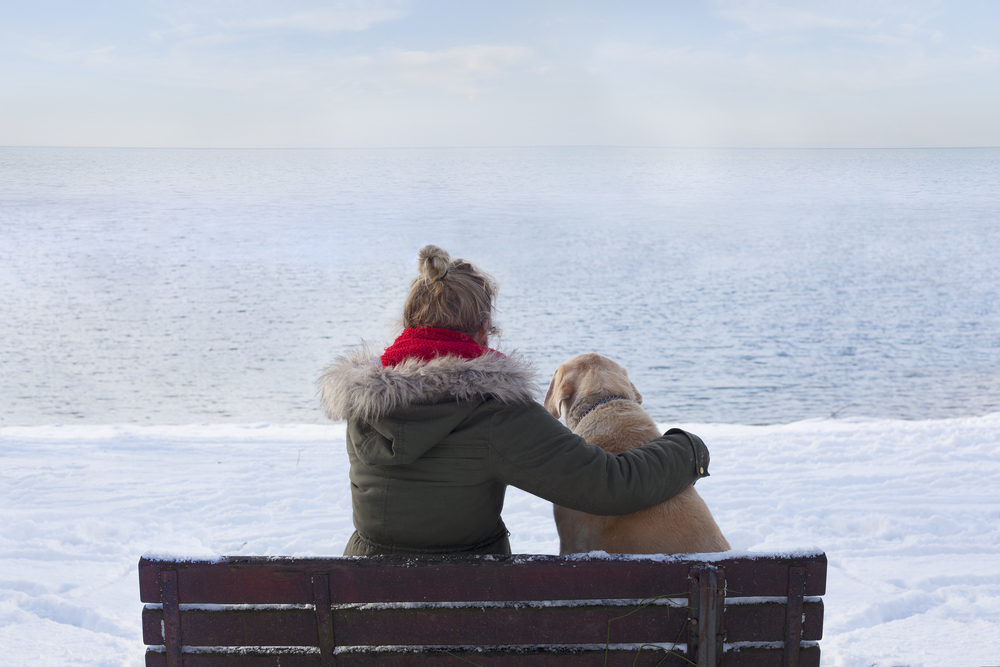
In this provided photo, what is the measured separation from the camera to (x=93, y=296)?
24.6 meters

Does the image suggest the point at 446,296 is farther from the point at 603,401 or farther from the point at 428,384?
the point at 603,401

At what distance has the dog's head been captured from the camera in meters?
2.96

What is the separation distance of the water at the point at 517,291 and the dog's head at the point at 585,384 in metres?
0.90

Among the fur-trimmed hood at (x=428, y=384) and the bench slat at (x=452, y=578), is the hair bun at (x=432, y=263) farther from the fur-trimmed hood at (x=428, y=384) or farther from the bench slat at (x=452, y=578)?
the bench slat at (x=452, y=578)

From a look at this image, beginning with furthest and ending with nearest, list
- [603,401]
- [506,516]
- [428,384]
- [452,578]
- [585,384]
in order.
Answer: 1. [506,516]
2. [585,384]
3. [603,401]
4. [428,384]
5. [452,578]

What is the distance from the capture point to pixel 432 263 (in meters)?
2.20

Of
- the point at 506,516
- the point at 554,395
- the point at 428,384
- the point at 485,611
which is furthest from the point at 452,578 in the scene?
the point at 506,516

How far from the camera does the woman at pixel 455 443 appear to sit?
201 centimetres

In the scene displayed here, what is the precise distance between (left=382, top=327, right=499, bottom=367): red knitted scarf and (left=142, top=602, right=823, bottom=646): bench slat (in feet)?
2.31

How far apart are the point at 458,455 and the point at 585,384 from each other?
107 cm

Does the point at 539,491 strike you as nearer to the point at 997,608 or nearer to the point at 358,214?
the point at 997,608

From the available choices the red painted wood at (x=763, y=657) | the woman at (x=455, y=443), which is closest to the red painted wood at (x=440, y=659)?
the red painted wood at (x=763, y=657)

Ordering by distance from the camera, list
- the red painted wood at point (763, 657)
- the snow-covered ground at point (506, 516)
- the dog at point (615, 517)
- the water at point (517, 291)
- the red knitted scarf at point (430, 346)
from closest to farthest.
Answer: the red painted wood at point (763, 657), the red knitted scarf at point (430, 346), the dog at point (615, 517), the snow-covered ground at point (506, 516), the water at point (517, 291)

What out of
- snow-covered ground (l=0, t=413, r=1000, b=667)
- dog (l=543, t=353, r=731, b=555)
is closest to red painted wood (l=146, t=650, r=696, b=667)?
dog (l=543, t=353, r=731, b=555)
